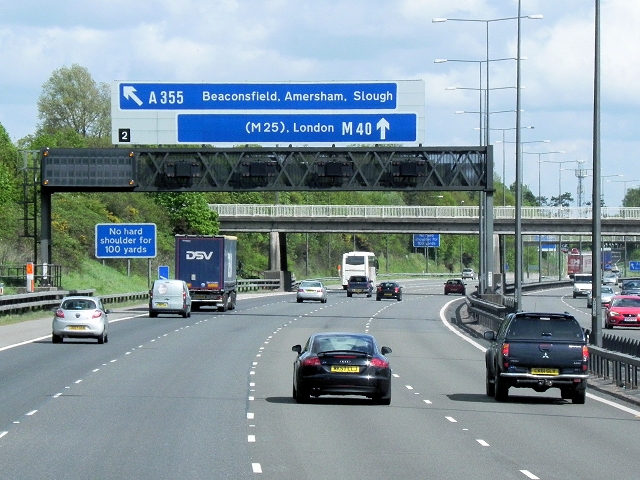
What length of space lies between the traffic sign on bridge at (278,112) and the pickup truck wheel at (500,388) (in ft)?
91.6

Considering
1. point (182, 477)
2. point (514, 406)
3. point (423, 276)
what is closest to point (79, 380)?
point (514, 406)

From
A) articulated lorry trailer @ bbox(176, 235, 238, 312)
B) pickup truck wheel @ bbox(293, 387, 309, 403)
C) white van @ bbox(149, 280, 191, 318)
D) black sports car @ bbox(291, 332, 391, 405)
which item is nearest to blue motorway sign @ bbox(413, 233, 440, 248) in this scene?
articulated lorry trailer @ bbox(176, 235, 238, 312)

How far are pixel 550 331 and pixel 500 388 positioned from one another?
1.35 m

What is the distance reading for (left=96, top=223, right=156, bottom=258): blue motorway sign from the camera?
236ft

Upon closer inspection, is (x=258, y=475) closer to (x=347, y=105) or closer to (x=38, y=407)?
(x=38, y=407)

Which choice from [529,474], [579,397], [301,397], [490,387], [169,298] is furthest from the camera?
[169,298]

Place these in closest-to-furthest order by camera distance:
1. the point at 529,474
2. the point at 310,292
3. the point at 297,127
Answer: the point at 529,474 < the point at 297,127 < the point at 310,292

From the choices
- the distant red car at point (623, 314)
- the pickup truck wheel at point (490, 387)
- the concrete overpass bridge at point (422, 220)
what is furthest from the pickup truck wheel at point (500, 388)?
the concrete overpass bridge at point (422, 220)

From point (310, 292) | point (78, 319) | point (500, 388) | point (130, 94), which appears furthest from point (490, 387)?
point (310, 292)

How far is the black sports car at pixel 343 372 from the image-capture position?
72.2ft

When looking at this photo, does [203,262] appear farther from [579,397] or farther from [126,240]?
[579,397]

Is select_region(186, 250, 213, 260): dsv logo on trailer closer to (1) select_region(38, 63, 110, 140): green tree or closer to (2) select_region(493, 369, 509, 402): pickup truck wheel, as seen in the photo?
(2) select_region(493, 369, 509, 402): pickup truck wheel

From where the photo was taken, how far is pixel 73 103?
146750 mm

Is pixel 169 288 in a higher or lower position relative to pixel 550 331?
lower
